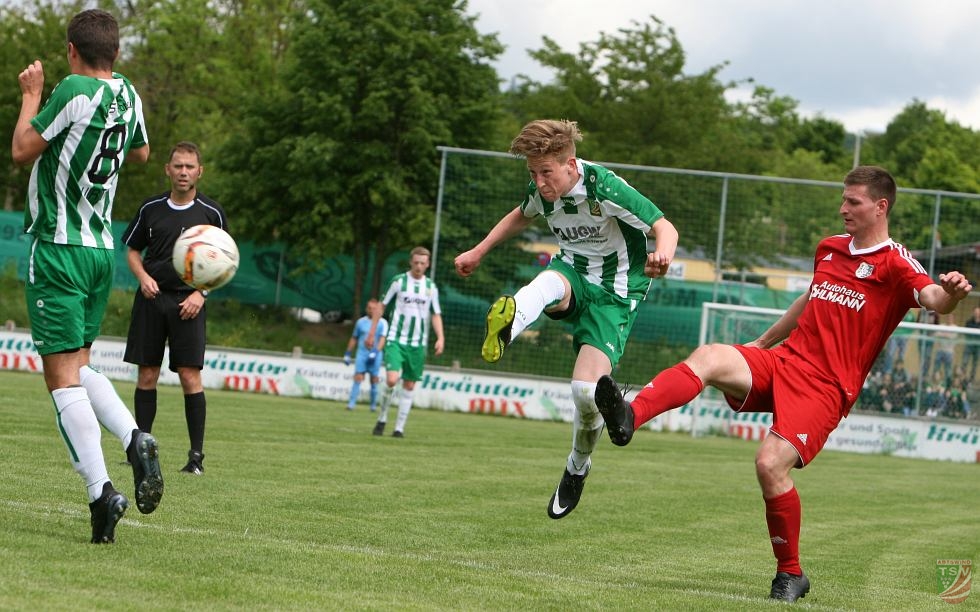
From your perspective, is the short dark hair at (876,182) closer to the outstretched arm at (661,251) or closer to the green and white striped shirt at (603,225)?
the outstretched arm at (661,251)

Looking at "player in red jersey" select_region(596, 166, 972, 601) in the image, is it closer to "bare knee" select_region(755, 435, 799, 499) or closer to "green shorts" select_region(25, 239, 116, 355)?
"bare knee" select_region(755, 435, 799, 499)

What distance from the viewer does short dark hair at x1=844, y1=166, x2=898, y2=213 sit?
6242mm

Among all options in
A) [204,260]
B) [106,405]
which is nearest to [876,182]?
[204,260]

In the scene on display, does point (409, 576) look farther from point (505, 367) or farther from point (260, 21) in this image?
point (260, 21)

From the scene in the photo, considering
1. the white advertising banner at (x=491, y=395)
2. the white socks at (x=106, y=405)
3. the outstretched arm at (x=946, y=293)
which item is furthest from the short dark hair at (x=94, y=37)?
the white advertising banner at (x=491, y=395)

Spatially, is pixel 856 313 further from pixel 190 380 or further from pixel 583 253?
pixel 190 380

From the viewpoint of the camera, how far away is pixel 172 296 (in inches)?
354

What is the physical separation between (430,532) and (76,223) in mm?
2769

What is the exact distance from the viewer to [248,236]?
32.5m

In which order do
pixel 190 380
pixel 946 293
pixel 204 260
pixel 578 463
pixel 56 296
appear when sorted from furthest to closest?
pixel 190 380 → pixel 578 463 → pixel 204 260 → pixel 946 293 → pixel 56 296

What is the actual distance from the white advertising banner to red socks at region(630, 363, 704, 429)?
15128 millimetres

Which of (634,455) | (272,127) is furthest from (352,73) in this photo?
(634,455)

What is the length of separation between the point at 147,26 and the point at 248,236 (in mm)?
14452

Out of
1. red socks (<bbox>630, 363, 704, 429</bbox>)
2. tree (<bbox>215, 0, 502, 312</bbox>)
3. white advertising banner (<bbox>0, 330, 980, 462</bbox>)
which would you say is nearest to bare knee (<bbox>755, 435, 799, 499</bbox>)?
red socks (<bbox>630, 363, 704, 429</bbox>)
